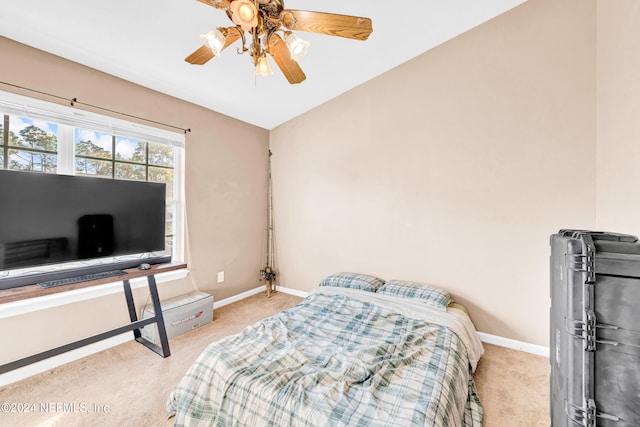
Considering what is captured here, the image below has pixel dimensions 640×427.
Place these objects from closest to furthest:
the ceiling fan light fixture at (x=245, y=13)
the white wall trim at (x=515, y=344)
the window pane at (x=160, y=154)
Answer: the ceiling fan light fixture at (x=245, y=13)
the white wall trim at (x=515, y=344)
the window pane at (x=160, y=154)

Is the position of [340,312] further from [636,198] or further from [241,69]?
[241,69]

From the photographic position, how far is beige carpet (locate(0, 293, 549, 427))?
160 centimetres

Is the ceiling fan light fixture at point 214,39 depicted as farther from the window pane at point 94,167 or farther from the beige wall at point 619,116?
the beige wall at point 619,116

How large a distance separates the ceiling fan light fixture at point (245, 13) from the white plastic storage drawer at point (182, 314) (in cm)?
250

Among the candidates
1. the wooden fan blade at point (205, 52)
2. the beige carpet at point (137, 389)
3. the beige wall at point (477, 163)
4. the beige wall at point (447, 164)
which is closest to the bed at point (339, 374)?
the beige carpet at point (137, 389)

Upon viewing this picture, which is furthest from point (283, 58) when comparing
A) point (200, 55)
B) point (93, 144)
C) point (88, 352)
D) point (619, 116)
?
point (88, 352)

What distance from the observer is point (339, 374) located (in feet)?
4.62

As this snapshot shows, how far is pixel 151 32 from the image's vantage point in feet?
6.25

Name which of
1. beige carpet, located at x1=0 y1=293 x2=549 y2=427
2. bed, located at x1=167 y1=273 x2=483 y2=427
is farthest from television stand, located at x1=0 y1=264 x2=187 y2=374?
bed, located at x1=167 y1=273 x2=483 y2=427

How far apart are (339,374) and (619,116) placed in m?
2.41

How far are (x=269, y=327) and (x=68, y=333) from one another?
1.74m

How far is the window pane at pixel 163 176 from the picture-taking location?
8.90 ft

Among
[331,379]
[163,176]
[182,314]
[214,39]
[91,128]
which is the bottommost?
[182,314]

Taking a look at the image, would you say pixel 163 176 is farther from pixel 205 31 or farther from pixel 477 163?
pixel 477 163
